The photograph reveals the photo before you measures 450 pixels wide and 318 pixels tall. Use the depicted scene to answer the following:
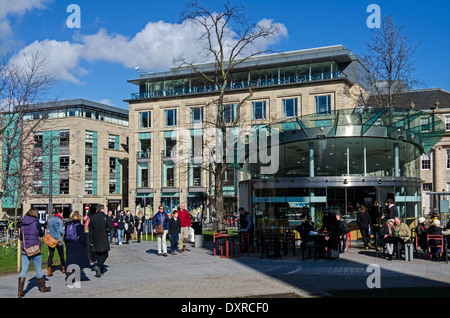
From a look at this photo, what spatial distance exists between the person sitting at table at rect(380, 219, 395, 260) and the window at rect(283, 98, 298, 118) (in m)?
42.4

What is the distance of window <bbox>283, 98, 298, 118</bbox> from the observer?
193 ft

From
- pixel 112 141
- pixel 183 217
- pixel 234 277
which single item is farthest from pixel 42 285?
pixel 112 141

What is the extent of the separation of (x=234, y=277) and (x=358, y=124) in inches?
401

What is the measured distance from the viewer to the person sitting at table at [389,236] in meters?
16.3

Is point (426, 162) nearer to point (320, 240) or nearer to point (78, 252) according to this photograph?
point (320, 240)

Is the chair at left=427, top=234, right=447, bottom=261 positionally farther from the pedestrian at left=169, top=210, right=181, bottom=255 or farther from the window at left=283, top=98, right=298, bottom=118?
the window at left=283, top=98, right=298, bottom=118

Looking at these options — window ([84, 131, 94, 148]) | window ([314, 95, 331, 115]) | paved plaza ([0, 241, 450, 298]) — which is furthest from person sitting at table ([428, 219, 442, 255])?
window ([84, 131, 94, 148])

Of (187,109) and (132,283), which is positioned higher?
(187,109)

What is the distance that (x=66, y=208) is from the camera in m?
67.4

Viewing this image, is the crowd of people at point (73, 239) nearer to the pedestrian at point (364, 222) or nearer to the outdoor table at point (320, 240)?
the outdoor table at point (320, 240)

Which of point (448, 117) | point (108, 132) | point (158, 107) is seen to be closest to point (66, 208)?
point (108, 132)
